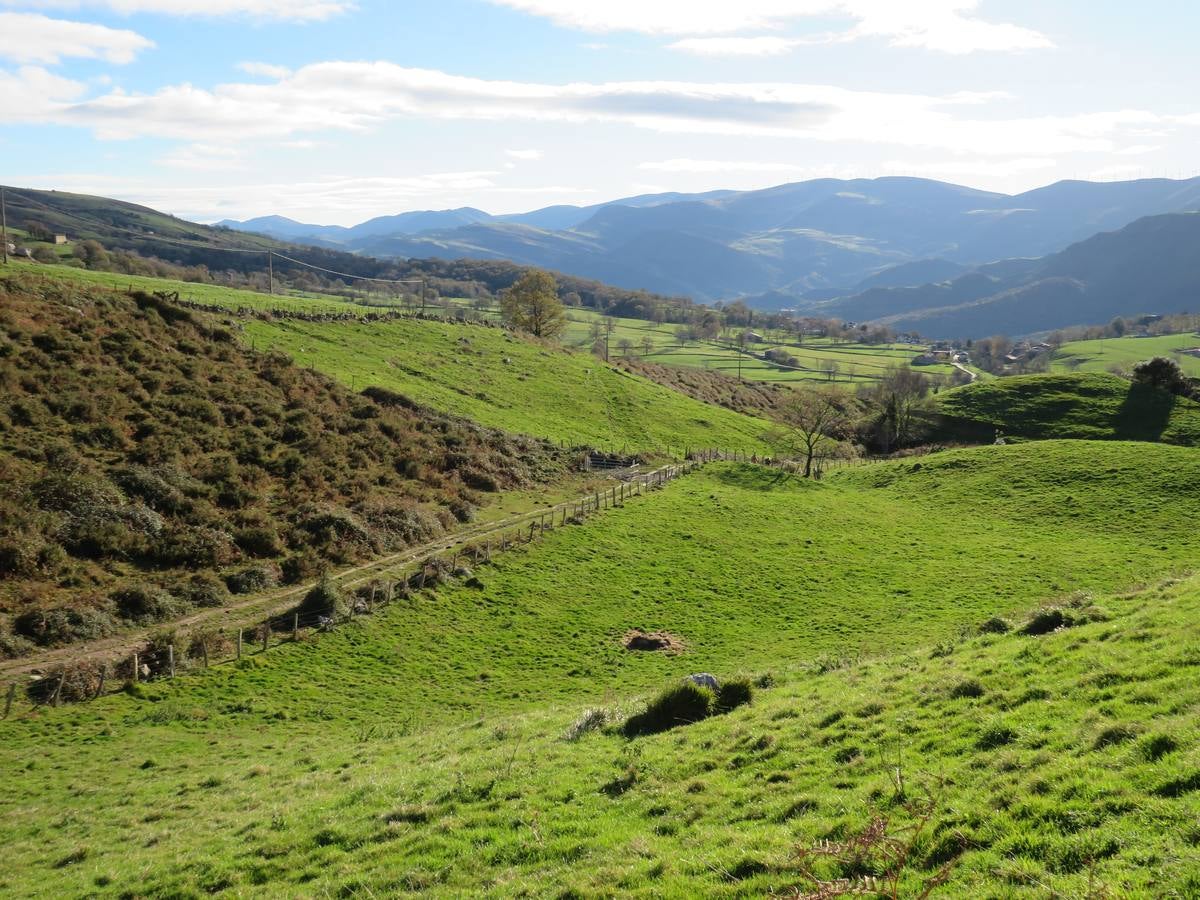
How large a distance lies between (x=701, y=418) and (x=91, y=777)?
79.0m

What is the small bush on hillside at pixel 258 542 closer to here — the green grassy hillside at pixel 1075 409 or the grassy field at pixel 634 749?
the grassy field at pixel 634 749

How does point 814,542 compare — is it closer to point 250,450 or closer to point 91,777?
point 250,450

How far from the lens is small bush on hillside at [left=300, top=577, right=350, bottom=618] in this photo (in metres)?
37.1

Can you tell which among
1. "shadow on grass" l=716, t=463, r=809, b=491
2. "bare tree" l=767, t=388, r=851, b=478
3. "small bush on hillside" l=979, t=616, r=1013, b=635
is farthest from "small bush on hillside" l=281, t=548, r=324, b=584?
"bare tree" l=767, t=388, r=851, b=478

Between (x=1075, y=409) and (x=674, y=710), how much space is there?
9679 centimetres

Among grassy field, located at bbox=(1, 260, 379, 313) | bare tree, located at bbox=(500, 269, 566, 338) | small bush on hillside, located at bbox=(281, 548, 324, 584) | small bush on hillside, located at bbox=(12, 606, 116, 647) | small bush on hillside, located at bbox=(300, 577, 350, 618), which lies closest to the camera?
small bush on hillside, located at bbox=(12, 606, 116, 647)

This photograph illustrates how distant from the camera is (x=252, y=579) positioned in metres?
39.2

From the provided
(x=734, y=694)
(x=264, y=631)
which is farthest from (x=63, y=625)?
(x=734, y=694)

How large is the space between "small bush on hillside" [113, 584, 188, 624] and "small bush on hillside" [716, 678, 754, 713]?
26.7m

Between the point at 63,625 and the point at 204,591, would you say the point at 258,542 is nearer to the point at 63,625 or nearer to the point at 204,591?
the point at 204,591

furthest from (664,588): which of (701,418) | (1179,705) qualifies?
(701,418)

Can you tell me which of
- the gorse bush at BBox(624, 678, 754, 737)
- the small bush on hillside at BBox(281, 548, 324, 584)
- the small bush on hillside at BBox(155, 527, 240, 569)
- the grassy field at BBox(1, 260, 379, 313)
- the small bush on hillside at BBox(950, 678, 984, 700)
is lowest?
the small bush on hillside at BBox(281, 548, 324, 584)

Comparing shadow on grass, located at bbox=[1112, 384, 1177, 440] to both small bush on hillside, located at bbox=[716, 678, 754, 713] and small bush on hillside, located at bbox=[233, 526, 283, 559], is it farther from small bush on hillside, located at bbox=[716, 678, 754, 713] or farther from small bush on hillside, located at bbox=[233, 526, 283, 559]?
small bush on hillside, located at bbox=[233, 526, 283, 559]

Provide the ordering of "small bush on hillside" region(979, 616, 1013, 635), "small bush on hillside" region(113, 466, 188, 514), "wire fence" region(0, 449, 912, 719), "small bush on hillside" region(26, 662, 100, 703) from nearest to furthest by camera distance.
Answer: "small bush on hillside" region(979, 616, 1013, 635), "small bush on hillside" region(26, 662, 100, 703), "wire fence" region(0, 449, 912, 719), "small bush on hillside" region(113, 466, 188, 514)
